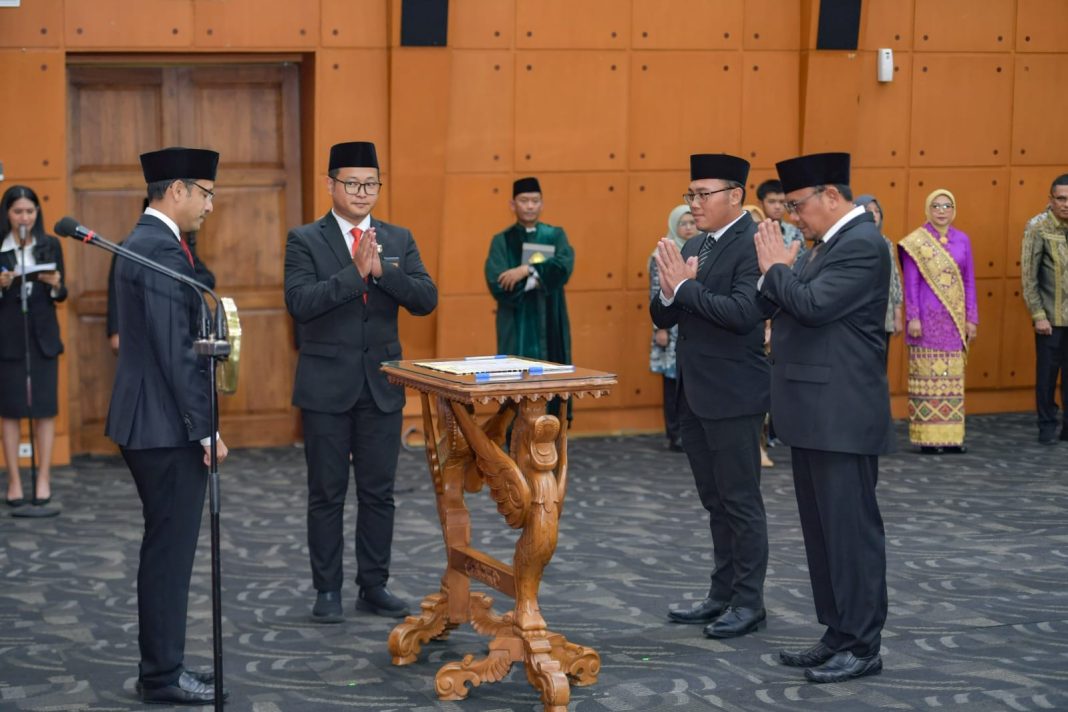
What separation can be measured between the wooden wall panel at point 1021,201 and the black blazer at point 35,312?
695 centimetres

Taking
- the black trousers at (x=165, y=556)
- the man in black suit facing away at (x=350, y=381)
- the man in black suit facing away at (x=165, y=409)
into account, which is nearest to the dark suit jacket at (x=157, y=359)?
the man in black suit facing away at (x=165, y=409)

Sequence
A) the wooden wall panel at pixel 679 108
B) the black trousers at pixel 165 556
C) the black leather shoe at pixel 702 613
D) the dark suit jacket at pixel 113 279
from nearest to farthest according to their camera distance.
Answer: the black trousers at pixel 165 556 < the black leather shoe at pixel 702 613 < the dark suit jacket at pixel 113 279 < the wooden wall panel at pixel 679 108

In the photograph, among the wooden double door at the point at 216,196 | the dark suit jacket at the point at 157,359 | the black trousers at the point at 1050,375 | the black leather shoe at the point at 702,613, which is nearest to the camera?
the dark suit jacket at the point at 157,359

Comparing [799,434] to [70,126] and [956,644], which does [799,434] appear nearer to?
[956,644]

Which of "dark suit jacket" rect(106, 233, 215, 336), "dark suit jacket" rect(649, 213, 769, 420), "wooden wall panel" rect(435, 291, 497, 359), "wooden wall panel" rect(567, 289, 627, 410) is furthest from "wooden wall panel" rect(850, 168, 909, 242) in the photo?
"dark suit jacket" rect(649, 213, 769, 420)

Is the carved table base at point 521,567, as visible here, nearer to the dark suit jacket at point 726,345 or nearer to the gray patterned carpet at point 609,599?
the gray patterned carpet at point 609,599

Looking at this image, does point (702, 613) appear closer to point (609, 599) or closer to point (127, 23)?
point (609, 599)

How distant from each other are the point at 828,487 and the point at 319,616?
2.07m

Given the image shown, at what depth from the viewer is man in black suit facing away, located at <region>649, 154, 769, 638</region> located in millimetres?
5250

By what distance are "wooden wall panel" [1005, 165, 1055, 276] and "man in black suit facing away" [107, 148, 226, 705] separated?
25.6ft

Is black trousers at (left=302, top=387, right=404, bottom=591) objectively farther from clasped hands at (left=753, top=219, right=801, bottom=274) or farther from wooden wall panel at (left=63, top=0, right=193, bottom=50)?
wooden wall panel at (left=63, top=0, right=193, bottom=50)

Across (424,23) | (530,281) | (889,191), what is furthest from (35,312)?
(889,191)

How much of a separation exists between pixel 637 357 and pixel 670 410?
777 mm

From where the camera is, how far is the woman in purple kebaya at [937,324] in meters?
9.22
